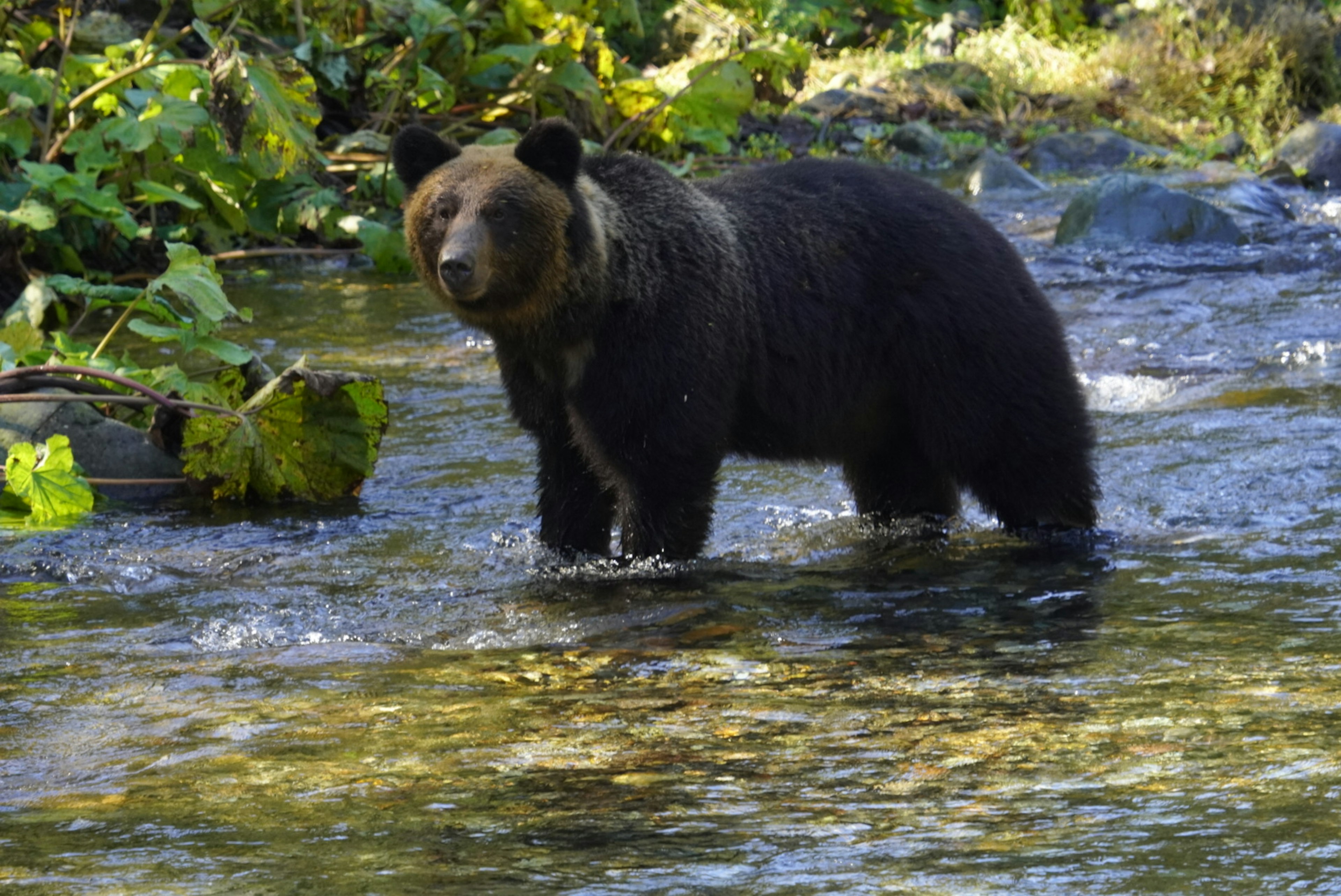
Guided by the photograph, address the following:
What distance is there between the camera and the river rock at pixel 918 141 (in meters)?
17.7

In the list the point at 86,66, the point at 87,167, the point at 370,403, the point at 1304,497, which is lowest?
the point at 1304,497

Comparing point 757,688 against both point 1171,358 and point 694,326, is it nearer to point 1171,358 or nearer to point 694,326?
point 694,326

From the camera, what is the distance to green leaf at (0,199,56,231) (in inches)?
344

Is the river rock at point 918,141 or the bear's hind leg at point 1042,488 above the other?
the river rock at point 918,141

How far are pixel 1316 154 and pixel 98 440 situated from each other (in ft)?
41.9

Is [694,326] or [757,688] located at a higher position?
[694,326]

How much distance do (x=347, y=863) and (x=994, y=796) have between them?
4.43ft

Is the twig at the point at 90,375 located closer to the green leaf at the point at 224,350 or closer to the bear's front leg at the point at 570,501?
the green leaf at the point at 224,350

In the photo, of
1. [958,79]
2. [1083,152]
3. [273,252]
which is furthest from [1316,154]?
[273,252]

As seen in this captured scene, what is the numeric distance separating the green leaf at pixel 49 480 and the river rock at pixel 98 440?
0.83 meters

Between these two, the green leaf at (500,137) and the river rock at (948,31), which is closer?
the green leaf at (500,137)

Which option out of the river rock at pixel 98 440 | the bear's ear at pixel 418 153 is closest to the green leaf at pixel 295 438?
the river rock at pixel 98 440

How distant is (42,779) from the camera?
3.70 m

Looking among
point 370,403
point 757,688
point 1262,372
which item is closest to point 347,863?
point 757,688
